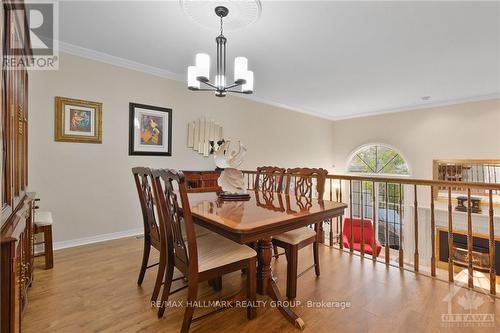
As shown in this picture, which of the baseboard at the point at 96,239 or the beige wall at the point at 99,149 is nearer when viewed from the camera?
the beige wall at the point at 99,149

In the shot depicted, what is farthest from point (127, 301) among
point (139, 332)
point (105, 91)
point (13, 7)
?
point (105, 91)

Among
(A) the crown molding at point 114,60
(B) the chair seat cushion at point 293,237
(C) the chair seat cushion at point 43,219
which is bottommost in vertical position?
(B) the chair seat cushion at point 293,237

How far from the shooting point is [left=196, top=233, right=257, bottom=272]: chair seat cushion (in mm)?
1430

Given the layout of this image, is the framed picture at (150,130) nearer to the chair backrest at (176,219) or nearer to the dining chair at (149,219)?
the dining chair at (149,219)

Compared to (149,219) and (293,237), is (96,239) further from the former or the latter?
(293,237)

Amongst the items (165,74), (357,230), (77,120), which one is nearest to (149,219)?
(77,120)

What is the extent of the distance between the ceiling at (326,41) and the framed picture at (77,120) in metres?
0.63

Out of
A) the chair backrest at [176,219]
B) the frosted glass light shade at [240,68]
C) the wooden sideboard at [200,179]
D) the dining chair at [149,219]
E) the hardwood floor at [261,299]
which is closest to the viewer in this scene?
the chair backrest at [176,219]

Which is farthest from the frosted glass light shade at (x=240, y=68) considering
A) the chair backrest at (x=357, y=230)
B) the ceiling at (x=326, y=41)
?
the chair backrest at (x=357, y=230)

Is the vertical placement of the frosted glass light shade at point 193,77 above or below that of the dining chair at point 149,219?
above

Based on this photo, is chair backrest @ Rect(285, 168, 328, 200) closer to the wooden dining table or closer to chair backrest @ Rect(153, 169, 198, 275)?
the wooden dining table

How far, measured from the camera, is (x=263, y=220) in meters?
1.41

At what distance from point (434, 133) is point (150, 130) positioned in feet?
18.8

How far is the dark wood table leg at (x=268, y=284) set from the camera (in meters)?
1.58
